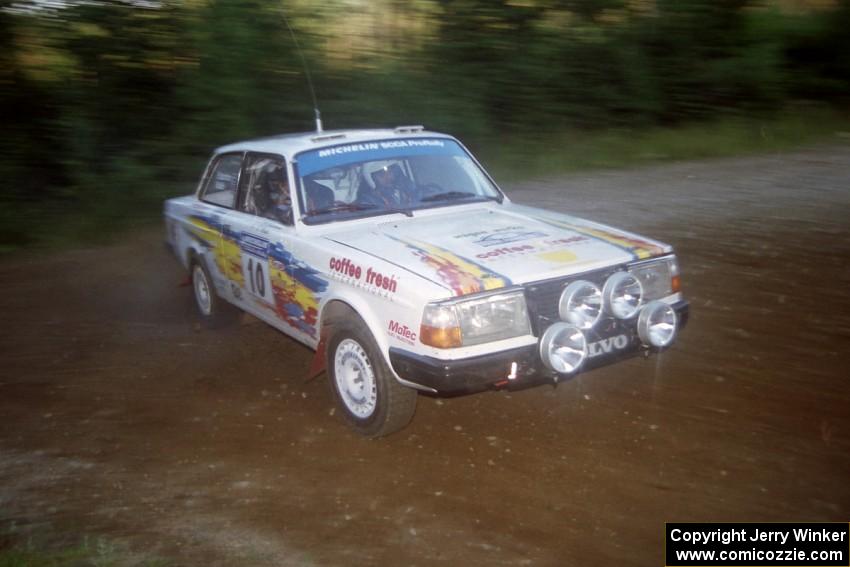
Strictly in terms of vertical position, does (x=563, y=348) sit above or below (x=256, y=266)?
above

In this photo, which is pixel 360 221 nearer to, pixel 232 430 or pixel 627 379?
pixel 232 430

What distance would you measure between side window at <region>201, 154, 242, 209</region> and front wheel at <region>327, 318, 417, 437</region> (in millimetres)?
1916

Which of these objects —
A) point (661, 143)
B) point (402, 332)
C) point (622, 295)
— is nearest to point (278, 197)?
point (402, 332)

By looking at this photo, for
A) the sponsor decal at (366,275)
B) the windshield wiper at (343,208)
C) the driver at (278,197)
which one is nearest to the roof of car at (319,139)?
the driver at (278,197)

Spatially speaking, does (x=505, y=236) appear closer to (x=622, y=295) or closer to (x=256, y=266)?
(x=622, y=295)

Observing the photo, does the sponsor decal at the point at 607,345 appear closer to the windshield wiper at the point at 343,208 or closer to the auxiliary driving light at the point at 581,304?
the auxiliary driving light at the point at 581,304

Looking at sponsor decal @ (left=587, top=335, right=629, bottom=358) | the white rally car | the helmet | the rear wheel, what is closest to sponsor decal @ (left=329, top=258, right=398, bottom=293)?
the white rally car

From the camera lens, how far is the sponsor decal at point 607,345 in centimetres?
433

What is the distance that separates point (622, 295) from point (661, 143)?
8680mm

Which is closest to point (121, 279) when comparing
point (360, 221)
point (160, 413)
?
point (160, 413)

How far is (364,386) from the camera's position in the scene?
4691 millimetres

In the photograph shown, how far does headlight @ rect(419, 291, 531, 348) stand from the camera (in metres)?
4.08
